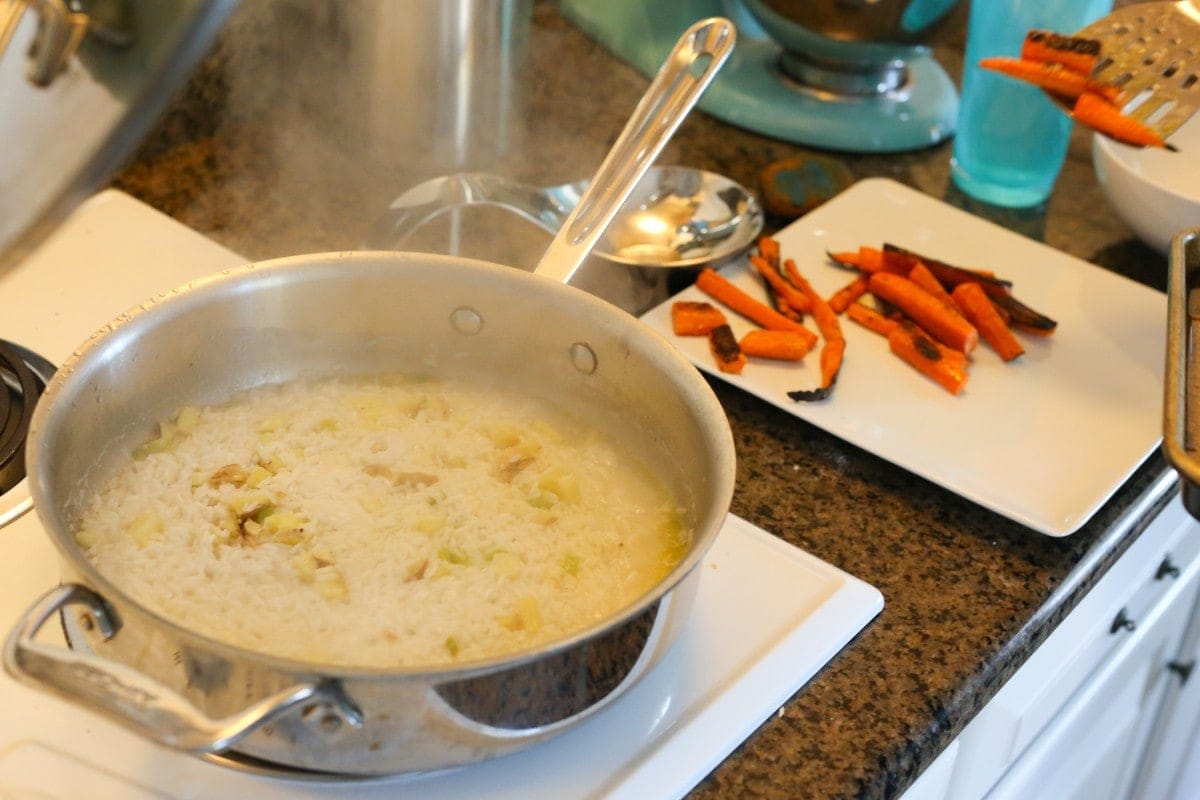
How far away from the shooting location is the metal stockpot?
48 centimetres

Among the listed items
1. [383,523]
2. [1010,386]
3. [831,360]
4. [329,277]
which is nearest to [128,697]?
[383,523]

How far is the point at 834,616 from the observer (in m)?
0.72

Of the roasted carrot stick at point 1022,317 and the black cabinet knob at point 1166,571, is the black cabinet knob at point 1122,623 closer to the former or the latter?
the black cabinet knob at point 1166,571

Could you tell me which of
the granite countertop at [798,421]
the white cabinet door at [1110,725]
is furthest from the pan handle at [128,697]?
the white cabinet door at [1110,725]

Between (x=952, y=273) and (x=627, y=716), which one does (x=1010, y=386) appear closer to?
(x=952, y=273)

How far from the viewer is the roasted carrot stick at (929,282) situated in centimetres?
101

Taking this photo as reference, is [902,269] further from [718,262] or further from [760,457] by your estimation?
[760,457]

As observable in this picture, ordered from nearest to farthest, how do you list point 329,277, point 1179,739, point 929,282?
point 329,277 < point 929,282 < point 1179,739

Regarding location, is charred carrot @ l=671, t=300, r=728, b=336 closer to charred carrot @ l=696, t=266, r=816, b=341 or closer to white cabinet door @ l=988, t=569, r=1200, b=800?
charred carrot @ l=696, t=266, r=816, b=341

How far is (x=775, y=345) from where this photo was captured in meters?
0.94

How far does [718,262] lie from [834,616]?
40cm

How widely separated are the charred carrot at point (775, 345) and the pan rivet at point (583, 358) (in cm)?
21

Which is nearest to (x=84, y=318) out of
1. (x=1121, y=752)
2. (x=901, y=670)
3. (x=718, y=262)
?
(x=718, y=262)

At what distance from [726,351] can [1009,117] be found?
500mm
